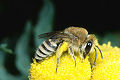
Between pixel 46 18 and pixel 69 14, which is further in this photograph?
pixel 69 14

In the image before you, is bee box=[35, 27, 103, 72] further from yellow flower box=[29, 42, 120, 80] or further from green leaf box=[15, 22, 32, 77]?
green leaf box=[15, 22, 32, 77]

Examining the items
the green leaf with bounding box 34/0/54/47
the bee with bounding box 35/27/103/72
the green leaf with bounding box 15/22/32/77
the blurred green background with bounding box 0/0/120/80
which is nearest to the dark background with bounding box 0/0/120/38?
the blurred green background with bounding box 0/0/120/80

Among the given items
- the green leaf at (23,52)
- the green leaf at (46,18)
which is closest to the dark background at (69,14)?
the green leaf at (46,18)

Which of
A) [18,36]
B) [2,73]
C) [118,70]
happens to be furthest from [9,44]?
[118,70]

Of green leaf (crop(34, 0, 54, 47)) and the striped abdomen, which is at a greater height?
green leaf (crop(34, 0, 54, 47))

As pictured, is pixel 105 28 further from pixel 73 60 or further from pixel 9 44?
pixel 73 60

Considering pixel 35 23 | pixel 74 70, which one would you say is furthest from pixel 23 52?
pixel 74 70

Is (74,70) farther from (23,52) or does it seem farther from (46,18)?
(46,18)
